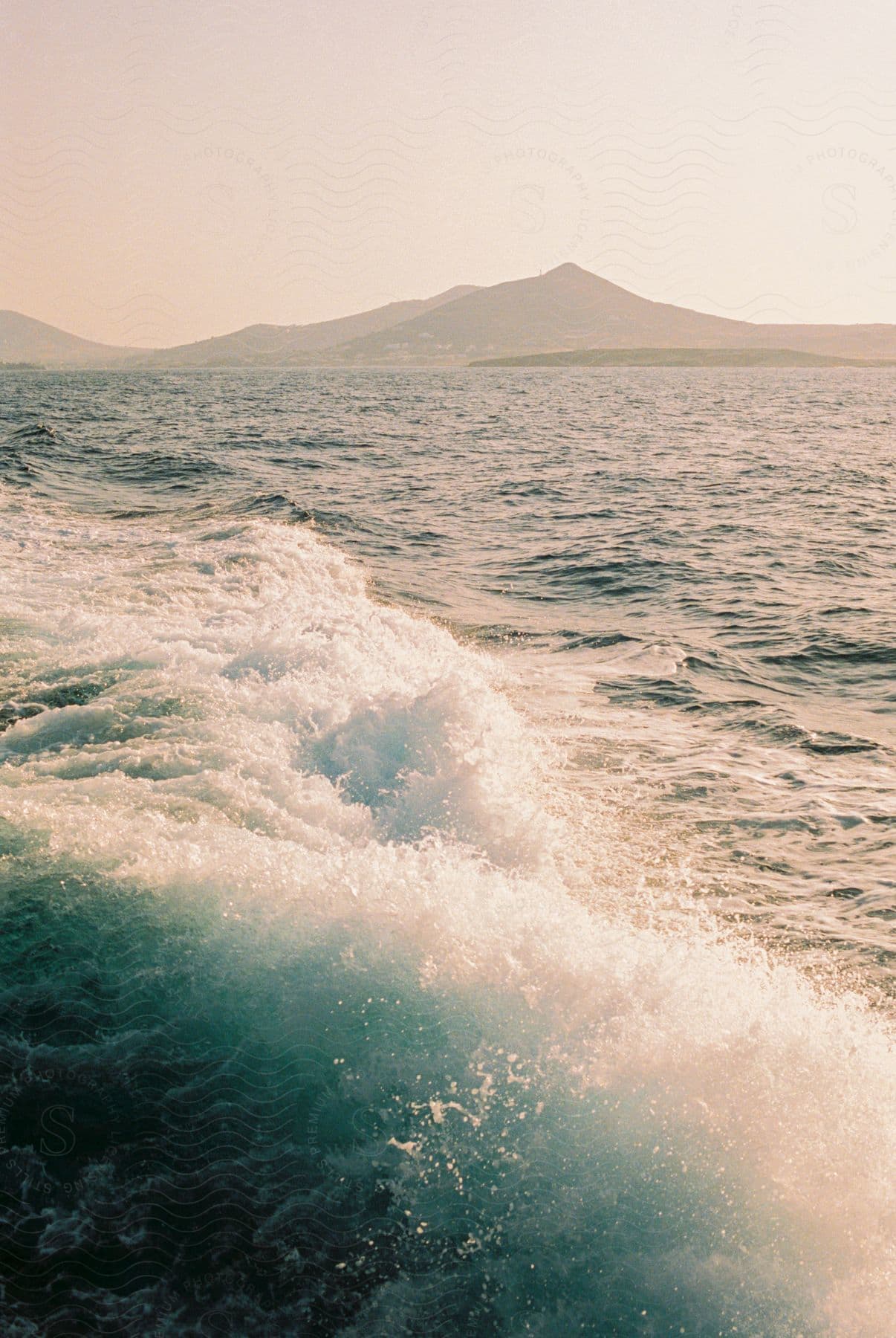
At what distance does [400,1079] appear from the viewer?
162 inches

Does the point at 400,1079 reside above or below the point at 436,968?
below

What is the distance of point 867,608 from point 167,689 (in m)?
10.7

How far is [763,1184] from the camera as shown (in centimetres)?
365

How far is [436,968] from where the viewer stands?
15.4 feet

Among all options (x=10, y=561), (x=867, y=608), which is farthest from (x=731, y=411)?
(x=10, y=561)

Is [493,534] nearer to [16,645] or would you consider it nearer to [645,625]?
[645,625]

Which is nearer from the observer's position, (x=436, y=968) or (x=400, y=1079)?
(x=400, y=1079)

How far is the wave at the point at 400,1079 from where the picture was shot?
3.35m

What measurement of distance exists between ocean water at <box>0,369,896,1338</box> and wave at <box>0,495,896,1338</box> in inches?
0.6

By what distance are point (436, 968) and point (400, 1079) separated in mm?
694

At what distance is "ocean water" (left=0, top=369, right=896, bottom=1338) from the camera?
340 cm

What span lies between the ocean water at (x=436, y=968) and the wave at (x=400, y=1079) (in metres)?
→ 0.02

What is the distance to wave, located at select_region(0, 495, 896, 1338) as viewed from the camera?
3350 millimetres

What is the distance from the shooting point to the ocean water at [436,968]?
3404mm
